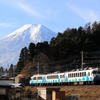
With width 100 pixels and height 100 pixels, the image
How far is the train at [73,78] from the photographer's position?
3750 centimetres

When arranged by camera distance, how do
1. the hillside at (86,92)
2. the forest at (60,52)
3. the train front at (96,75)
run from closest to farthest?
the hillside at (86,92) → the train front at (96,75) → the forest at (60,52)

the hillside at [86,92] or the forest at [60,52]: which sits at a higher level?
the forest at [60,52]

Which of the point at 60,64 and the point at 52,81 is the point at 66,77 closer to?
the point at 52,81

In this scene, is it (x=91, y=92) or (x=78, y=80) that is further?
(x=78, y=80)

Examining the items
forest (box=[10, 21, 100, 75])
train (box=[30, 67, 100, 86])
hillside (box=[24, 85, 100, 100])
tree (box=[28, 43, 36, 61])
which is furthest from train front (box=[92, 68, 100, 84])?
tree (box=[28, 43, 36, 61])

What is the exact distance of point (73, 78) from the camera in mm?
41594

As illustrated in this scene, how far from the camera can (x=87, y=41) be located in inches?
2753

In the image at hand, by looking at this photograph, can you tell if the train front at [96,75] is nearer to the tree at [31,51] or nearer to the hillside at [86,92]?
the hillside at [86,92]

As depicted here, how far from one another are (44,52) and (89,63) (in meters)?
11.6

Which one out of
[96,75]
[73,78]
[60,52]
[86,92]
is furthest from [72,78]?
[60,52]

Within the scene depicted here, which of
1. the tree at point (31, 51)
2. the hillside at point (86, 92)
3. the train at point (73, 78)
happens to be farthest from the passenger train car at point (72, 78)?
the tree at point (31, 51)

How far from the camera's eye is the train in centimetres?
3750

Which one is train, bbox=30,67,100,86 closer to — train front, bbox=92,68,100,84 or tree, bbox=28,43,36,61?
train front, bbox=92,68,100,84

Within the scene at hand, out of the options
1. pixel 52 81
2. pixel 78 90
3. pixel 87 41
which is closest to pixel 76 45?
pixel 87 41
